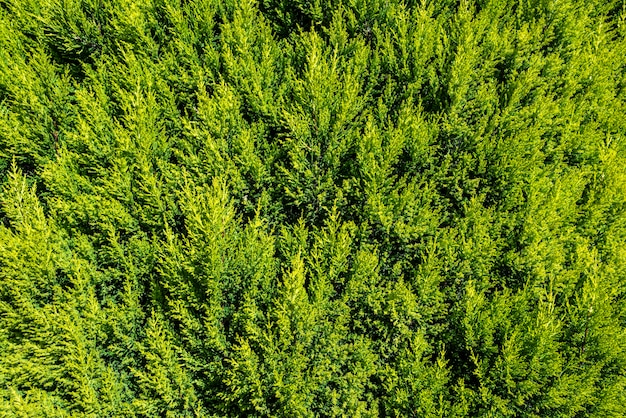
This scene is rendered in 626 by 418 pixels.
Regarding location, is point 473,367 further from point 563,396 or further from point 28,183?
point 28,183

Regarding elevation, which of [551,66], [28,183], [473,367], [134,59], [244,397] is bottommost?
[244,397]

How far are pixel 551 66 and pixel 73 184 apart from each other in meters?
4.38

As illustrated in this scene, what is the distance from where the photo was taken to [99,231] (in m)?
3.51

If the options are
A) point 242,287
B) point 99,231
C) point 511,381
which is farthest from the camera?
point 99,231

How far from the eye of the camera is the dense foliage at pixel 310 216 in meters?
3.12

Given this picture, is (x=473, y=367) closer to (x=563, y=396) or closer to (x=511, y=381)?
(x=511, y=381)

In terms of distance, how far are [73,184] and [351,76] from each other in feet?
8.53

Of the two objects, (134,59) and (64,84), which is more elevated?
(134,59)

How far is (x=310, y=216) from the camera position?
3.47 meters

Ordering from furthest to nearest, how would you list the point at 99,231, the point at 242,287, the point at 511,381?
the point at 99,231, the point at 242,287, the point at 511,381

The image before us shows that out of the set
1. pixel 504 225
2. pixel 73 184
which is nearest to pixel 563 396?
pixel 504 225

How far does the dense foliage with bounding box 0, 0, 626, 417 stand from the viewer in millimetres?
3117

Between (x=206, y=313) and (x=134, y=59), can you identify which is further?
(x=134, y=59)

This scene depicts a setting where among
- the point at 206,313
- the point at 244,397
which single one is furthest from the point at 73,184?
the point at 244,397
